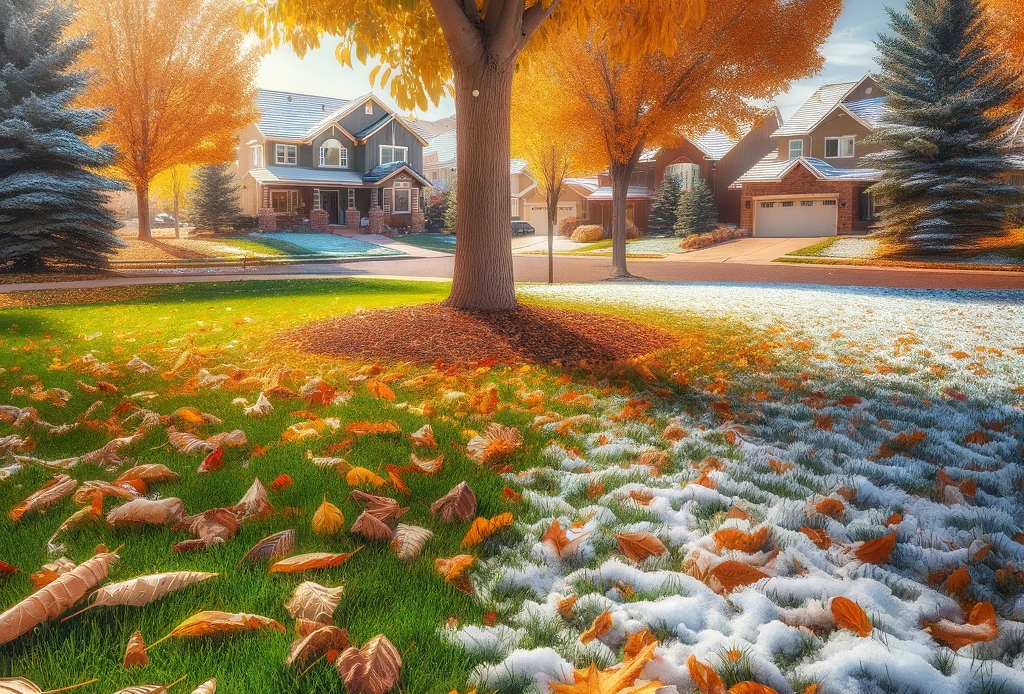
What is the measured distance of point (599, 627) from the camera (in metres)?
1.94

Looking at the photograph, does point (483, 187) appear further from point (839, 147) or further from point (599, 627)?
point (839, 147)

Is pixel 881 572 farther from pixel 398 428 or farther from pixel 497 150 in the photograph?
pixel 497 150

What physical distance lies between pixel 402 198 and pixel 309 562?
4355 centimetres

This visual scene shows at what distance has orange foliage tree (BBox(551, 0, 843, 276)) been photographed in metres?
16.3

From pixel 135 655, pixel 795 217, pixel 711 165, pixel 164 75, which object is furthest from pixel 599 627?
pixel 711 165

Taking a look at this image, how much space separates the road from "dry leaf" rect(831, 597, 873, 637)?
50.0ft

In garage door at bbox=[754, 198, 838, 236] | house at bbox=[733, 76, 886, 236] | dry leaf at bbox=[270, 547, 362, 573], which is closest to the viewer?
dry leaf at bbox=[270, 547, 362, 573]

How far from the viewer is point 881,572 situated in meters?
2.35

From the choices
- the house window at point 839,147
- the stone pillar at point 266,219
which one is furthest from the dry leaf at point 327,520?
the house window at point 839,147

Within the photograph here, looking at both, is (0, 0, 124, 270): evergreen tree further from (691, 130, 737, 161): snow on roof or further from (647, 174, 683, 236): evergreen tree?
(691, 130, 737, 161): snow on roof

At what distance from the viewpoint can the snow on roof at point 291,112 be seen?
1635 inches

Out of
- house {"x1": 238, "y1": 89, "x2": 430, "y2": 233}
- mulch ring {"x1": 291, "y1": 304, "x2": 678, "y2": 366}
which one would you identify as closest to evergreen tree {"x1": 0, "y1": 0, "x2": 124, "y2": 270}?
mulch ring {"x1": 291, "y1": 304, "x2": 678, "y2": 366}

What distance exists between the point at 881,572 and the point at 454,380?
323 centimetres

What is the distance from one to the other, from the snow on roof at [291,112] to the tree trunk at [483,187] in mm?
A: 37443
